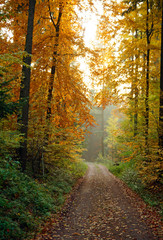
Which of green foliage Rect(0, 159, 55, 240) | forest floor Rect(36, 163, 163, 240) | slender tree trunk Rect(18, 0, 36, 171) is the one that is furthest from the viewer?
slender tree trunk Rect(18, 0, 36, 171)

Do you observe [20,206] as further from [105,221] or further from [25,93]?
[25,93]

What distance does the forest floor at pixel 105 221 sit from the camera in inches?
→ 207

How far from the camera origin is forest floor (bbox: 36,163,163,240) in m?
5.27

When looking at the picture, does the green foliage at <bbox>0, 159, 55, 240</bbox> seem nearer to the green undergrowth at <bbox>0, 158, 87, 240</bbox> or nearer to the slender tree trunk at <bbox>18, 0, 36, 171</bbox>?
the green undergrowth at <bbox>0, 158, 87, 240</bbox>

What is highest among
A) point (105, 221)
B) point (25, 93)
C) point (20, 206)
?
point (25, 93)

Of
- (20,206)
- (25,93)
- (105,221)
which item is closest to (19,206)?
(20,206)

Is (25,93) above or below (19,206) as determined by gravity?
above

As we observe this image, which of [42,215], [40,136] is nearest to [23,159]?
[40,136]

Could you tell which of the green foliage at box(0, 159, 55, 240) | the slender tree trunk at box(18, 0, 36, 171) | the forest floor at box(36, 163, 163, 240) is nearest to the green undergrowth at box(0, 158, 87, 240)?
the green foliage at box(0, 159, 55, 240)

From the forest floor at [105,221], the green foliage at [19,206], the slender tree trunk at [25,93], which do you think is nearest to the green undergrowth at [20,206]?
the green foliage at [19,206]

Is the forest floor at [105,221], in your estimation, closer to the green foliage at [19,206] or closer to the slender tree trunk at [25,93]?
the green foliage at [19,206]

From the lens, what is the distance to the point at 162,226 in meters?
5.79

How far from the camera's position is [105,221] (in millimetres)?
6336

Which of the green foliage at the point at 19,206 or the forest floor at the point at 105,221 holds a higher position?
the green foliage at the point at 19,206
